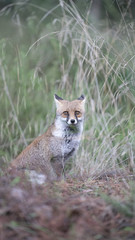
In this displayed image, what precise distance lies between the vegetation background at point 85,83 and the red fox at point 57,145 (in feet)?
1.25

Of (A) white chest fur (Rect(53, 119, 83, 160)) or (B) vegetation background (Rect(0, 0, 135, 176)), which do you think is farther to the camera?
(A) white chest fur (Rect(53, 119, 83, 160))

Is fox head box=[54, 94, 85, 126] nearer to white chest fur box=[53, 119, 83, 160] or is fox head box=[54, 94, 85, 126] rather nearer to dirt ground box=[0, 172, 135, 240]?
white chest fur box=[53, 119, 83, 160]

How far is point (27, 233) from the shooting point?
3.00 m

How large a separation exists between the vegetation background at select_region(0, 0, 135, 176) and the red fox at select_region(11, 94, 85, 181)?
381 millimetres

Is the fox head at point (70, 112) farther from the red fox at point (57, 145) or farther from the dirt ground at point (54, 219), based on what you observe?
the dirt ground at point (54, 219)

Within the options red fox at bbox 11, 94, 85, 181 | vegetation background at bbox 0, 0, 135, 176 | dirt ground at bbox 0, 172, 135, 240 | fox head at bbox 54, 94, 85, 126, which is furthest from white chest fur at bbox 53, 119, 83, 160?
dirt ground at bbox 0, 172, 135, 240

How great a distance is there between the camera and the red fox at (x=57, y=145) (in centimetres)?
626

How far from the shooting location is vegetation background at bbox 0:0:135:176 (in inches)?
229

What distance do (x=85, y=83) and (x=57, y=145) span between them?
2.22 meters

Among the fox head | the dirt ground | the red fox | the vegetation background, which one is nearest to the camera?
the dirt ground

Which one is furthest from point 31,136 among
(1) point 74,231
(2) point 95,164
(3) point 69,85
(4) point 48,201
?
(1) point 74,231

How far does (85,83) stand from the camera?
788 centimetres

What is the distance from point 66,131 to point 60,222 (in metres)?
3.49

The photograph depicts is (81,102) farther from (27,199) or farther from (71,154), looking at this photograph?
(27,199)
